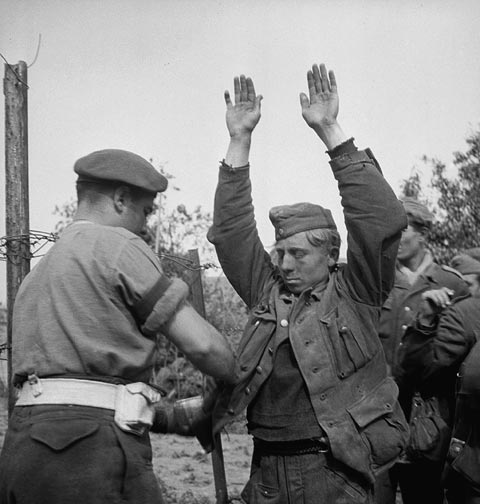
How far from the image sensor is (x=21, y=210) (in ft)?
15.4

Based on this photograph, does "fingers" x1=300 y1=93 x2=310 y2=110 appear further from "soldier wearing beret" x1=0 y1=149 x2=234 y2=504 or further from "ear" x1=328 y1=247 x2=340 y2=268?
"soldier wearing beret" x1=0 y1=149 x2=234 y2=504

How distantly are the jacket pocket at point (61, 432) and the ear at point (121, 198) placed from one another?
0.87 metres

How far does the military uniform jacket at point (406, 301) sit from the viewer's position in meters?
5.11

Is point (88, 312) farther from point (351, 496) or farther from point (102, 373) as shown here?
point (351, 496)

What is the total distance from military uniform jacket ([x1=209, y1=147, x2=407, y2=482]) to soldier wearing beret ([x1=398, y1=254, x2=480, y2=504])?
0.48m

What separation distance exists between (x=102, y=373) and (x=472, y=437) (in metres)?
1.90

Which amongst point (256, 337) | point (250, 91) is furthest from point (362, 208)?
point (250, 91)

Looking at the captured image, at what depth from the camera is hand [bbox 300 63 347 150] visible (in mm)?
3791

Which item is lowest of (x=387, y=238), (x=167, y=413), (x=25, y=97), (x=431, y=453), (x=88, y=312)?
(x=431, y=453)

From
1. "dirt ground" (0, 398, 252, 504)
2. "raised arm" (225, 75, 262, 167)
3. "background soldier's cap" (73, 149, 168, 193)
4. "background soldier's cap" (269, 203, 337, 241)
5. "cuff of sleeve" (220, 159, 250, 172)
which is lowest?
"dirt ground" (0, 398, 252, 504)

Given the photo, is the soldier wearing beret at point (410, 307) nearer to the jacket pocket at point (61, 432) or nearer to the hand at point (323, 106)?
the hand at point (323, 106)

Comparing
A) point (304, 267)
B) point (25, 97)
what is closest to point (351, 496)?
point (304, 267)

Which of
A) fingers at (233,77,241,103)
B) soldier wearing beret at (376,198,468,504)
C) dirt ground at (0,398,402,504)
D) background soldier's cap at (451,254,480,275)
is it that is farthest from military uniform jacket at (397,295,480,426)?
dirt ground at (0,398,402,504)

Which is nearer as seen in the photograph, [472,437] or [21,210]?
[472,437]
